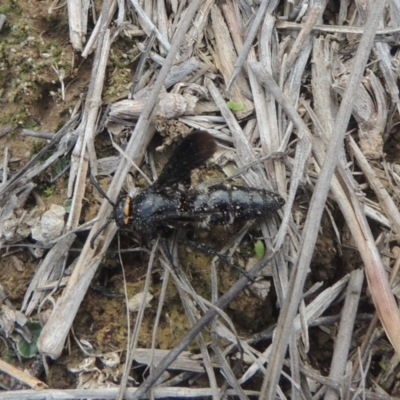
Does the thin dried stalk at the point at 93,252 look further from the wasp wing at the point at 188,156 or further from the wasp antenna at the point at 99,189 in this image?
the wasp wing at the point at 188,156

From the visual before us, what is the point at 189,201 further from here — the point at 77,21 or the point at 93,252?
the point at 77,21

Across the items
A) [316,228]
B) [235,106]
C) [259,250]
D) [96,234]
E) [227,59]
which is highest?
[227,59]

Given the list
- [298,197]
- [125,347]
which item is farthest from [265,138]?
[125,347]

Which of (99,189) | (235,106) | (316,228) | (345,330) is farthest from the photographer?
(235,106)

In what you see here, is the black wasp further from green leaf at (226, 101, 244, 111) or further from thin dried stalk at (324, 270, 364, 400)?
thin dried stalk at (324, 270, 364, 400)

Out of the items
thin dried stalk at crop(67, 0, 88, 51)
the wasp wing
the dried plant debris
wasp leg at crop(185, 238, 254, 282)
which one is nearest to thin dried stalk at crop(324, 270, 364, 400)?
the dried plant debris

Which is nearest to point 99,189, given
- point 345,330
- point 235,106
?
point 235,106

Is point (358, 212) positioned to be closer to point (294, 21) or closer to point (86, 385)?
point (294, 21)
